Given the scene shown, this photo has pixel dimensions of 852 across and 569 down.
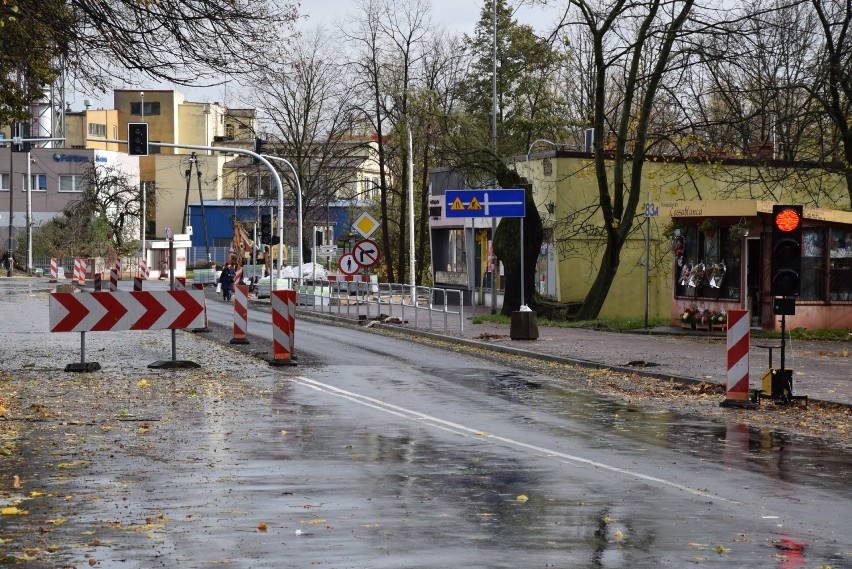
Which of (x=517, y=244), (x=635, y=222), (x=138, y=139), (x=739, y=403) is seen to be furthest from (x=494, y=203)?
(x=739, y=403)

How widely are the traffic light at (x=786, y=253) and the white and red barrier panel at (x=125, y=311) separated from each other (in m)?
8.74

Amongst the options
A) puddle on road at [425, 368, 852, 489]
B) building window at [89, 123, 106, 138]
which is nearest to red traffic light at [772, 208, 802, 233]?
puddle on road at [425, 368, 852, 489]

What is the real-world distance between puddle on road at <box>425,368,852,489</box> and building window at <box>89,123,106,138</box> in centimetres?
11246

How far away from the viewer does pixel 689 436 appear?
1438 cm

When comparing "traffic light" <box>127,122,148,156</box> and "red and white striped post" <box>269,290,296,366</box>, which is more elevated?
"traffic light" <box>127,122,148,156</box>

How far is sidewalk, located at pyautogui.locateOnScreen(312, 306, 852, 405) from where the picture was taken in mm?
21125

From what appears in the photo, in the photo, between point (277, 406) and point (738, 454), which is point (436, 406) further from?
point (738, 454)

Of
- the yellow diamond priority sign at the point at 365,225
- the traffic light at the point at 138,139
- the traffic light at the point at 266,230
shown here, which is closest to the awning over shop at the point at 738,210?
the yellow diamond priority sign at the point at 365,225

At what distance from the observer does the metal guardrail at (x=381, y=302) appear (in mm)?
37312

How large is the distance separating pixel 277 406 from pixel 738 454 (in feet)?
19.4

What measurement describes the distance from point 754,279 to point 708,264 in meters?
1.23

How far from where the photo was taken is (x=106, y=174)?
104688 mm

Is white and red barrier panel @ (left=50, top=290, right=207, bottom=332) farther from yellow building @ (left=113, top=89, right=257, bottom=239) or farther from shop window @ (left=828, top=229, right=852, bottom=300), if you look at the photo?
yellow building @ (left=113, top=89, right=257, bottom=239)

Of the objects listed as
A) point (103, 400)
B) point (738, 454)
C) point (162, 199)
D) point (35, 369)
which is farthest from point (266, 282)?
point (162, 199)
